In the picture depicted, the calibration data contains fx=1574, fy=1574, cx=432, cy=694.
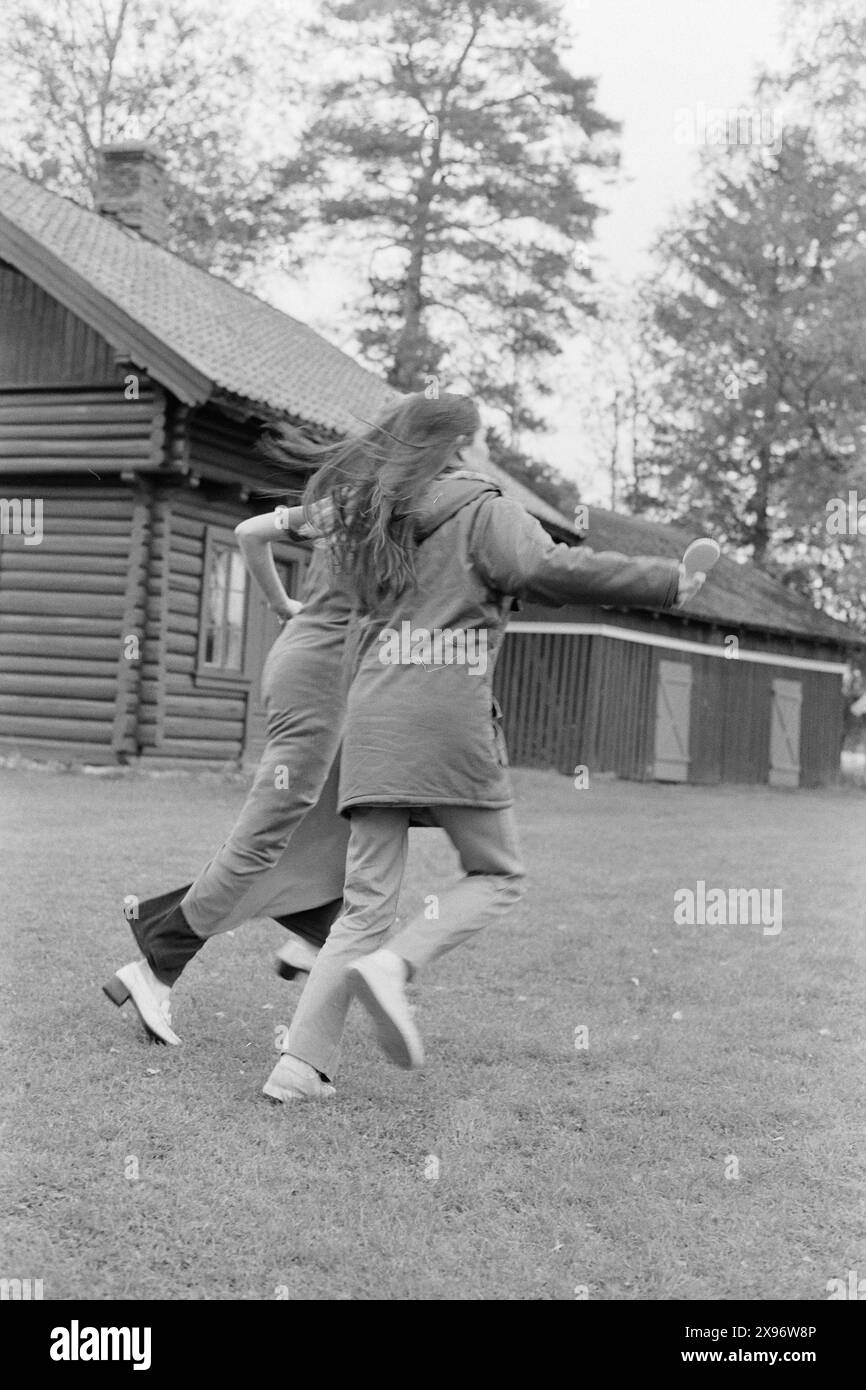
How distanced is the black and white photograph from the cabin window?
0.22ft

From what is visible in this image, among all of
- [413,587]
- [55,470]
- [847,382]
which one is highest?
[847,382]

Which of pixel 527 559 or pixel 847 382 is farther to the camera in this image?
pixel 847 382

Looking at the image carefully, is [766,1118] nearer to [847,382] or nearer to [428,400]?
[428,400]

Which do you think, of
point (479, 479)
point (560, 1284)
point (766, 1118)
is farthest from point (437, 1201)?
point (479, 479)

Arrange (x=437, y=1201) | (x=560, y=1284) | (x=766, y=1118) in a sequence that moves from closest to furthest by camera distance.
→ (x=560, y=1284) → (x=437, y=1201) → (x=766, y=1118)

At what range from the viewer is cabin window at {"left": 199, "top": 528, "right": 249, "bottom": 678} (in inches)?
623

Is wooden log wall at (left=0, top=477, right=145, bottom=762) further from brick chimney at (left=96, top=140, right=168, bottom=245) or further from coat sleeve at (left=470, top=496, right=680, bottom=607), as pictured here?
coat sleeve at (left=470, top=496, right=680, bottom=607)

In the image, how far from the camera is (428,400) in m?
3.94

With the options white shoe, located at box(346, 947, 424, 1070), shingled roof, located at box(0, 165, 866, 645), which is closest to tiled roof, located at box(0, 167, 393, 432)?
shingled roof, located at box(0, 165, 866, 645)

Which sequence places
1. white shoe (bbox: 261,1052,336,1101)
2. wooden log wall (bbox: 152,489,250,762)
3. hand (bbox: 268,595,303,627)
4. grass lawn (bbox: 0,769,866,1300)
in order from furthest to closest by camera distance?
1. wooden log wall (bbox: 152,489,250,762)
2. hand (bbox: 268,595,303,627)
3. white shoe (bbox: 261,1052,336,1101)
4. grass lawn (bbox: 0,769,866,1300)

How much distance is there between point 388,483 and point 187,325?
43.6ft

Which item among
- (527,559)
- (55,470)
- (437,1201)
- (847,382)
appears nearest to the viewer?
(437,1201)

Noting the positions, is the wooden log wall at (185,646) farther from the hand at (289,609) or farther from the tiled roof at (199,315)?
the hand at (289,609)

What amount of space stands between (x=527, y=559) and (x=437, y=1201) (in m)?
1.47
